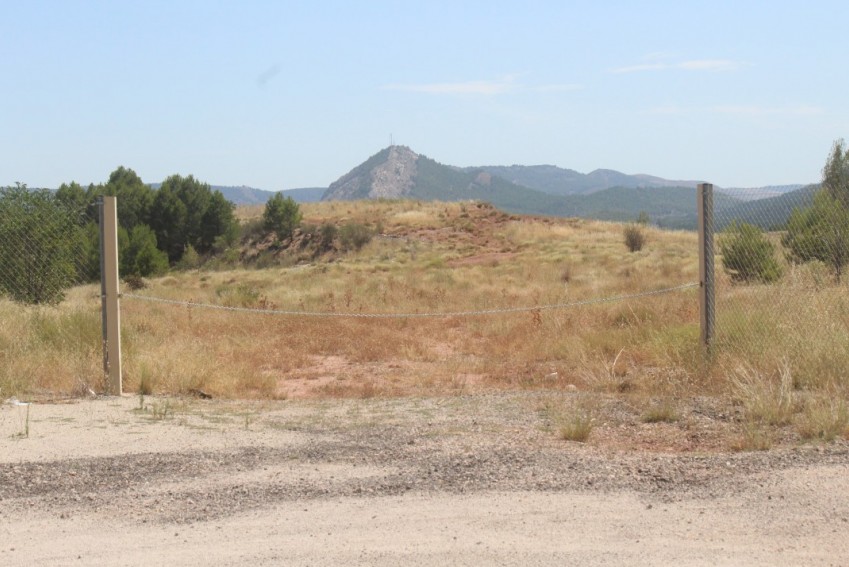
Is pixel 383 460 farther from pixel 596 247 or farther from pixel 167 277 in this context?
pixel 596 247

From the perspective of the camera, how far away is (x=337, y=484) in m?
6.29

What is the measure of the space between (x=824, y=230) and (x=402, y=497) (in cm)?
705

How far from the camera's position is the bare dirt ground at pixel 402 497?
4902 millimetres

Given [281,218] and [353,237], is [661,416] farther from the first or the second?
[281,218]

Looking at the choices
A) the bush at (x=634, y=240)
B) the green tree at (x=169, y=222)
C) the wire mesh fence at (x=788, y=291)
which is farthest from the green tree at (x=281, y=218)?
the wire mesh fence at (x=788, y=291)

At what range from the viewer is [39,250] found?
13570 millimetres

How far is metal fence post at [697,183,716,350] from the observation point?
413 inches

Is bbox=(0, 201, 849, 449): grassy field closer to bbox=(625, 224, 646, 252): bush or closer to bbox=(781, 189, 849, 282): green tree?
bbox=(781, 189, 849, 282): green tree

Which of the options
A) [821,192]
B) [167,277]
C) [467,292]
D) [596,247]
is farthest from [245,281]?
[821,192]

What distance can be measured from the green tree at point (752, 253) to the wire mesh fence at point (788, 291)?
0.04 ft

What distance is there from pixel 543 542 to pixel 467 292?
21.6 metres

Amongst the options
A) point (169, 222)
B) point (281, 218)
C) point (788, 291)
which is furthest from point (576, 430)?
point (281, 218)

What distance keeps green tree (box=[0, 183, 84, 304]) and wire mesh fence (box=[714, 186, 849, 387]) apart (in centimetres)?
859

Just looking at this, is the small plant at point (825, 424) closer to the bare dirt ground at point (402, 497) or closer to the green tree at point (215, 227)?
the bare dirt ground at point (402, 497)
